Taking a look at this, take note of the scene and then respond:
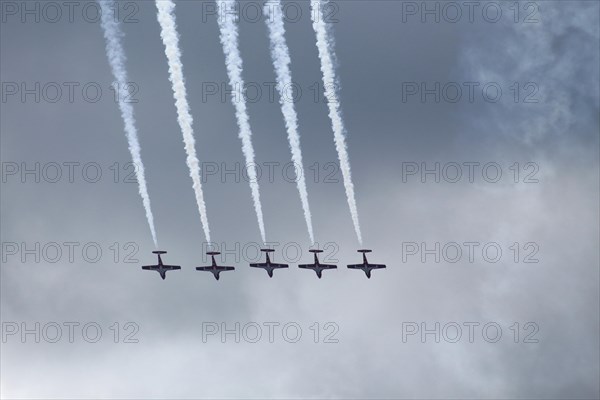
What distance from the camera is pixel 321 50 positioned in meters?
101

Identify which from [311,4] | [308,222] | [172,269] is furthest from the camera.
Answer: [172,269]

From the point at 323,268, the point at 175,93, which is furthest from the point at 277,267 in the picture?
the point at 175,93

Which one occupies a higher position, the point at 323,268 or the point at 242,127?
the point at 242,127

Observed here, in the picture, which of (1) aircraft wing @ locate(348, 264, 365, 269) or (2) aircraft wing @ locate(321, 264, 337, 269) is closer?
(2) aircraft wing @ locate(321, 264, 337, 269)

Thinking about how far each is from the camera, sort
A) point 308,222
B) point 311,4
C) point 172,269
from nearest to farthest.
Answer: point 311,4 → point 308,222 → point 172,269

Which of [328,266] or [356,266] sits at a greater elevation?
[328,266]

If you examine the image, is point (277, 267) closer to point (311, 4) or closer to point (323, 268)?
point (323, 268)

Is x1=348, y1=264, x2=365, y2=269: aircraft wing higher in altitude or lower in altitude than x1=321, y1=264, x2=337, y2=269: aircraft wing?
lower

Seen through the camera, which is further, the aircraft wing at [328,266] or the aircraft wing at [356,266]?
the aircraft wing at [356,266]

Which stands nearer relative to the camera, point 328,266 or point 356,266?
point 328,266

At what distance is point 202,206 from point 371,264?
84.5 feet

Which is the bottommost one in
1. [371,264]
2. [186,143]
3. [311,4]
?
[371,264]

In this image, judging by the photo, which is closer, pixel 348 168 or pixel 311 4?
pixel 311 4

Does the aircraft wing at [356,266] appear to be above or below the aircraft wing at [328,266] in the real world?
below
